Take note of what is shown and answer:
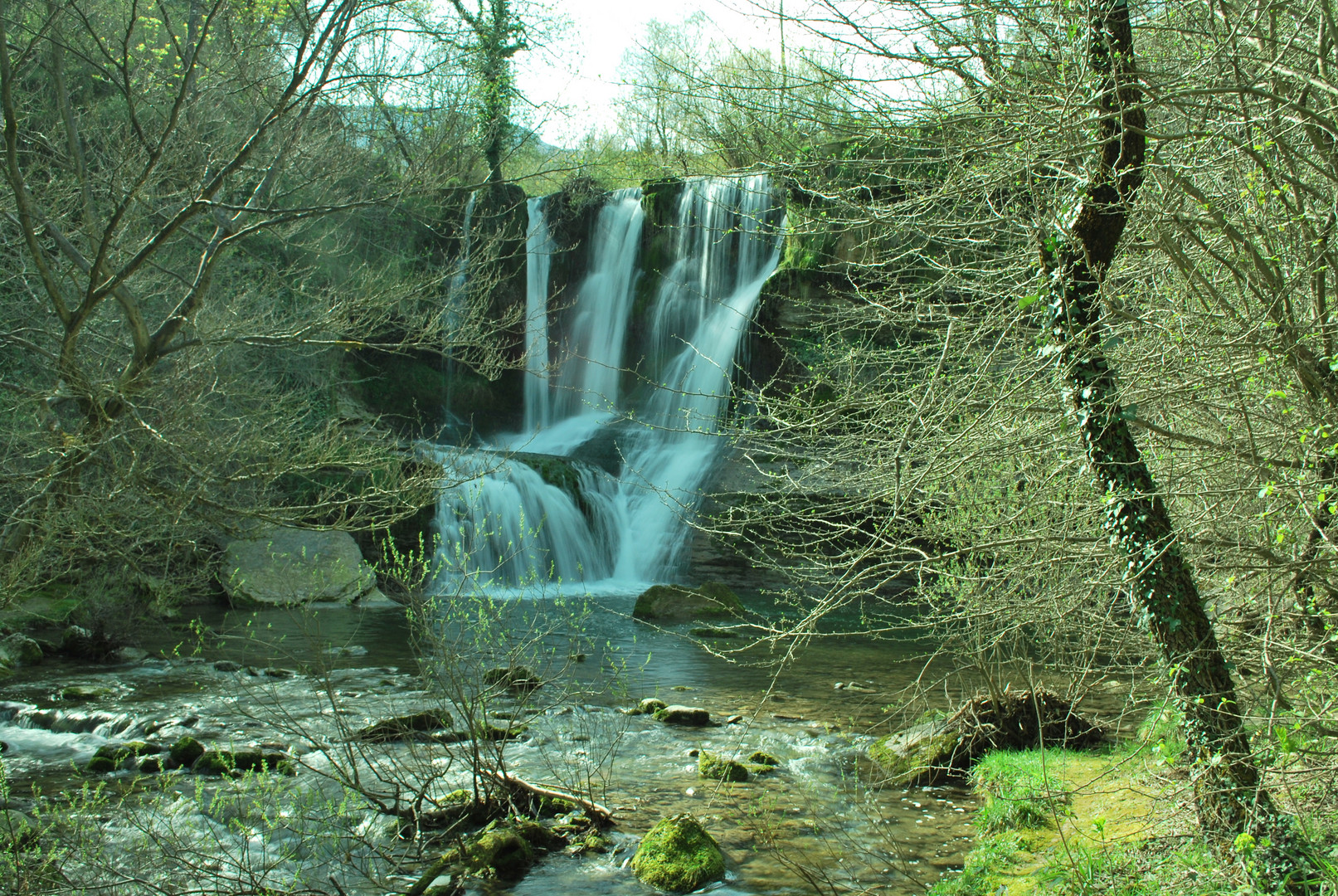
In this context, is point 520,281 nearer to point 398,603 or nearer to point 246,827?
point 398,603

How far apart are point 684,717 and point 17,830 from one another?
4714 millimetres

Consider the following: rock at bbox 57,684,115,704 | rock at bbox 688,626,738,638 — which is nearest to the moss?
rock at bbox 688,626,738,638

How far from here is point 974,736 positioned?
6.48 m

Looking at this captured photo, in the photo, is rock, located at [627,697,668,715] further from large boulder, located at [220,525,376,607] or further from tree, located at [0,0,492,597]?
large boulder, located at [220,525,376,607]

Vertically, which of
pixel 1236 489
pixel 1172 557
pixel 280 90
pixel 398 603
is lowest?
pixel 398 603

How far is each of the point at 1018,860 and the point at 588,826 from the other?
2304 millimetres

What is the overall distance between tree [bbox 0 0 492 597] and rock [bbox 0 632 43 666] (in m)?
0.73

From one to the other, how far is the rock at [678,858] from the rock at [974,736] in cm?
195

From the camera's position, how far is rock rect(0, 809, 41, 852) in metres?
3.80

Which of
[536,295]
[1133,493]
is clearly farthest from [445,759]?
[536,295]

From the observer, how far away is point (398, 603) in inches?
557

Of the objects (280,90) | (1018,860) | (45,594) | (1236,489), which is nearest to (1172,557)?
(1236,489)

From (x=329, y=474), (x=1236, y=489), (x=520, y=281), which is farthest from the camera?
(x=520, y=281)

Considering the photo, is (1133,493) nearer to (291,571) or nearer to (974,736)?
(974,736)
